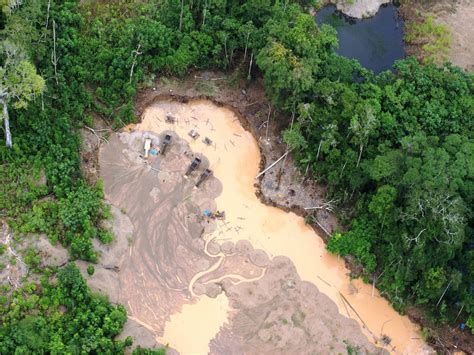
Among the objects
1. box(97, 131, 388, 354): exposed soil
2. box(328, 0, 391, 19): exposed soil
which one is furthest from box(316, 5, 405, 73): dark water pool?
A: box(97, 131, 388, 354): exposed soil

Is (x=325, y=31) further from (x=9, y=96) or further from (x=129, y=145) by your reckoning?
(x=9, y=96)

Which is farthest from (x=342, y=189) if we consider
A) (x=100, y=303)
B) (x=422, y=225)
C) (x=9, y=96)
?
(x=9, y=96)

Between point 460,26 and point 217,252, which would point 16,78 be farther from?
point 460,26

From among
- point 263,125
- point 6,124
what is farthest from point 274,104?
point 6,124

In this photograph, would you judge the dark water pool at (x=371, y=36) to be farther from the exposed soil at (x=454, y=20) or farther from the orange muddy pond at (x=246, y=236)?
the orange muddy pond at (x=246, y=236)

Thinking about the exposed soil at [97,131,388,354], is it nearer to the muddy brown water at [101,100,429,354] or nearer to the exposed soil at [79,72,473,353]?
the muddy brown water at [101,100,429,354]

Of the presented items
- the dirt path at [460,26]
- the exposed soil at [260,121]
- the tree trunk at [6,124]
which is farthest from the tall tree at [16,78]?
the dirt path at [460,26]
